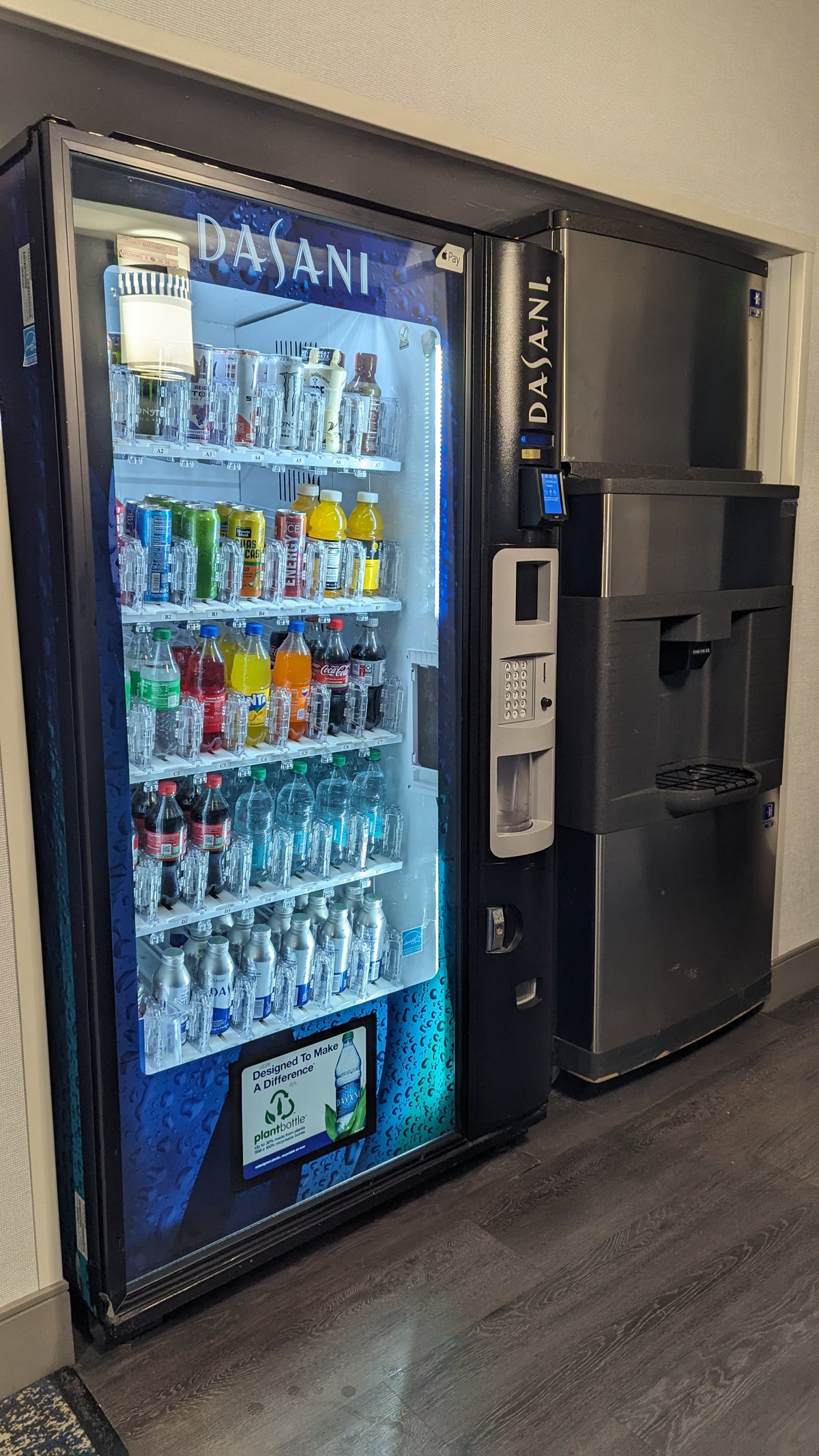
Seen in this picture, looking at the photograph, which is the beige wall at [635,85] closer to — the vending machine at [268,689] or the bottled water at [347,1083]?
the vending machine at [268,689]

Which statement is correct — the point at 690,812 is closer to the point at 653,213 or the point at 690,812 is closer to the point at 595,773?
the point at 595,773

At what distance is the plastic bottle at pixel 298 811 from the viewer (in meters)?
2.35

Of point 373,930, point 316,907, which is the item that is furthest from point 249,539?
point 373,930

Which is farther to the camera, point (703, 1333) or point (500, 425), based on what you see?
point (500, 425)

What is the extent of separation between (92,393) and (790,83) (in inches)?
104

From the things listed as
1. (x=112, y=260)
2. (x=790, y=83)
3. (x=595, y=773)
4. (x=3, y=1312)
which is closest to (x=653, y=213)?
(x=790, y=83)

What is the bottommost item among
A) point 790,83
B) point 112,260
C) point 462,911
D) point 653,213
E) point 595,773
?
point 462,911

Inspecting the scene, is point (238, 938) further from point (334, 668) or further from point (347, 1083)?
point (334, 668)

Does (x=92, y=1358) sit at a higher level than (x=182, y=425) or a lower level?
lower

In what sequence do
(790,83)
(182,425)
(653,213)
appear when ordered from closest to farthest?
(182,425)
(653,213)
(790,83)

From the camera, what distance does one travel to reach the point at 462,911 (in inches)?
94.4

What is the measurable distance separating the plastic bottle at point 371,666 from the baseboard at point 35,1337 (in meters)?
1.31

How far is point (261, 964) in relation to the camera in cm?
224

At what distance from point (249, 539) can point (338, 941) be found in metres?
0.93
